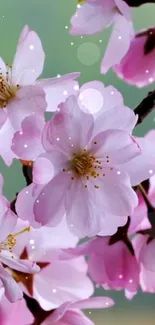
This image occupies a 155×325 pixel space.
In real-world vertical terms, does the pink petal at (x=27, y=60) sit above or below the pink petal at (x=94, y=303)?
above

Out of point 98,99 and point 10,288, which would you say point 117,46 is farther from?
point 10,288

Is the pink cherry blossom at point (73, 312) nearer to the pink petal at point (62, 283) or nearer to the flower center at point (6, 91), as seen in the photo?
the pink petal at point (62, 283)

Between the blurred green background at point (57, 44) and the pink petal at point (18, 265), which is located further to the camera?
the blurred green background at point (57, 44)

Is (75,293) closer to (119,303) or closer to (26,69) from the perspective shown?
(119,303)

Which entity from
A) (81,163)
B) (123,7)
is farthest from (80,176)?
(123,7)

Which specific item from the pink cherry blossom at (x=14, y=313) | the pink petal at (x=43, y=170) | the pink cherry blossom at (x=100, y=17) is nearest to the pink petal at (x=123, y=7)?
the pink cherry blossom at (x=100, y=17)

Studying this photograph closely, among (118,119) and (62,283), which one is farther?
(62,283)
